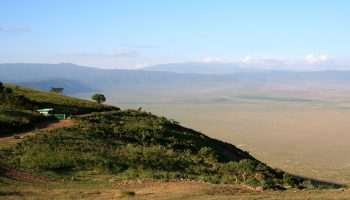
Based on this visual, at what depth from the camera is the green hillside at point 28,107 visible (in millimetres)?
38125

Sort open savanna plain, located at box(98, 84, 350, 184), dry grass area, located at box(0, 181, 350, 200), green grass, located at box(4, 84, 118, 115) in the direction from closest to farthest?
1. dry grass area, located at box(0, 181, 350, 200)
2. green grass, located at box(4, 84, 118, 115)
3. open savanna plain, located at box(98, 84, 350, 184)

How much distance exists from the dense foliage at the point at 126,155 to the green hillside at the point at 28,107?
3.92 metres

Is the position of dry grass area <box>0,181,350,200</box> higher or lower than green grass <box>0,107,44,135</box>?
lower

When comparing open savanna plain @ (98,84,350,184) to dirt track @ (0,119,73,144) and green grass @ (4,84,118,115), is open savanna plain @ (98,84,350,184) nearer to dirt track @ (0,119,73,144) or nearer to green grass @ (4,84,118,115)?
green grass @ (4,84,118,115)

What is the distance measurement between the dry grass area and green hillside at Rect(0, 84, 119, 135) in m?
14.5

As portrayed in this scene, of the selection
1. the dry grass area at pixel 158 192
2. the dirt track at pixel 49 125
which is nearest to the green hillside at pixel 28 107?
the dirt track at pixel 49 125

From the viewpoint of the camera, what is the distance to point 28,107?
158ft

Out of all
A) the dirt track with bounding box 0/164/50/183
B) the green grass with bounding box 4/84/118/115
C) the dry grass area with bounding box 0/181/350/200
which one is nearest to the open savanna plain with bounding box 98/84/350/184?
the green grass with bounding box 4/84/118/115

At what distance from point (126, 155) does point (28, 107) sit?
64.5 ft

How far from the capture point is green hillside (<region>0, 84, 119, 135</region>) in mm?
38125

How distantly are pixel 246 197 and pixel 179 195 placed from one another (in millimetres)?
2915

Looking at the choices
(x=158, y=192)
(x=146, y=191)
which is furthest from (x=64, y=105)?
(x=158, y=192)

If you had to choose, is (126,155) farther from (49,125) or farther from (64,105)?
(64,105)

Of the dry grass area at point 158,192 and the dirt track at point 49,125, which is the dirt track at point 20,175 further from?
the dirt track at point 49,125
